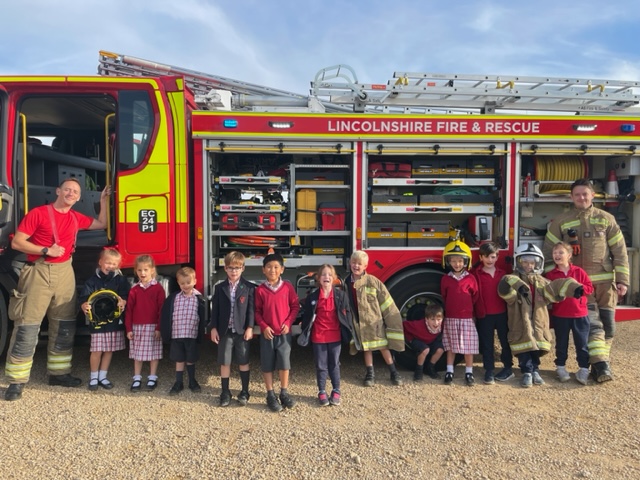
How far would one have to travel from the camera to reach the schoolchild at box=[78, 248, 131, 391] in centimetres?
391

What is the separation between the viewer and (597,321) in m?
4.25

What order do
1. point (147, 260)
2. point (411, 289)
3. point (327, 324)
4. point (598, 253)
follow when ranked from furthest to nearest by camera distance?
point (411, 289) < point (598, 253) < point (147, 260) < point (327, 324)

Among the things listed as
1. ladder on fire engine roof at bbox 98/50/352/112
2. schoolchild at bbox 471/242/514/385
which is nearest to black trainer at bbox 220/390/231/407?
schoolchild at bbox 471/242/514/385

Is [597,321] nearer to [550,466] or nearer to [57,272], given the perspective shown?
[550,466]

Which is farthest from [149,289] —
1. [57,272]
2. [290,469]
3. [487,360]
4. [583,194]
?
[583,194]

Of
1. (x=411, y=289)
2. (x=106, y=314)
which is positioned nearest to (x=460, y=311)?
(x=411, y=289)

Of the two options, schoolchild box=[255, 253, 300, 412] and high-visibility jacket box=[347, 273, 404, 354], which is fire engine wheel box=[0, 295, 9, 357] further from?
high-visibility jacket box=[347, 273, 404, 354]

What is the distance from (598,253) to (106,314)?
177 inches

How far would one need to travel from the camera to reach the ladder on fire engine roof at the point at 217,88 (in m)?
4.89

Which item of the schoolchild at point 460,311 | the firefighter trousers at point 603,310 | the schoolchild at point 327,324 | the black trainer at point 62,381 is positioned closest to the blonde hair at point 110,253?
the black trainer at point 62,381

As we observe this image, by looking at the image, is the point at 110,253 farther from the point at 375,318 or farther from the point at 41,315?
the point at 375,318

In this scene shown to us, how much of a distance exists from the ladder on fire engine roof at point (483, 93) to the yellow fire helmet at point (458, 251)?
1682mm

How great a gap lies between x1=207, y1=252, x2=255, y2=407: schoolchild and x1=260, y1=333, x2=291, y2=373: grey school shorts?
144 mm

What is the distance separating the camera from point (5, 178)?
12.9 ft
